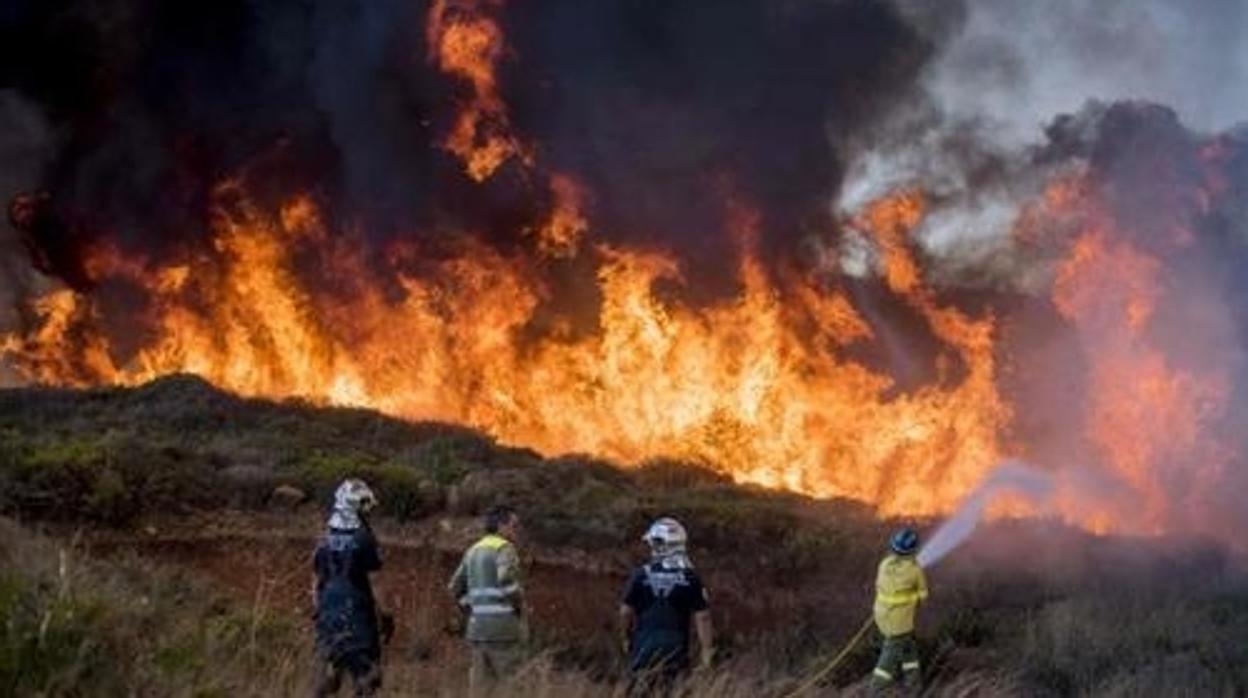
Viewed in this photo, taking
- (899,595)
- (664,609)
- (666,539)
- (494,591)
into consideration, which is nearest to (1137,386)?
(899,595)

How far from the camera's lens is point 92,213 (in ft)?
153

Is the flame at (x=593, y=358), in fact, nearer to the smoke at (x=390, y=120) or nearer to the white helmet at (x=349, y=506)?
the smoke at (x=390, y=120)

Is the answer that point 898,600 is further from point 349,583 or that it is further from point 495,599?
point 349,583

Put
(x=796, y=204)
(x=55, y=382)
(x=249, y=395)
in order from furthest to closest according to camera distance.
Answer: (x=55, y=382) < (x=796, y=204) < (x=249, y=395)

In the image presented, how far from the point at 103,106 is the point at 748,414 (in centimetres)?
2378

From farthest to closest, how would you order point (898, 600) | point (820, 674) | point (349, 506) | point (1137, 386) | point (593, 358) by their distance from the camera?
point (593, 358) < point (1137, 386) < point (898, 600) < point (820, 674) < point (349, 506)

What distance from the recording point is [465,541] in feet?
82.0

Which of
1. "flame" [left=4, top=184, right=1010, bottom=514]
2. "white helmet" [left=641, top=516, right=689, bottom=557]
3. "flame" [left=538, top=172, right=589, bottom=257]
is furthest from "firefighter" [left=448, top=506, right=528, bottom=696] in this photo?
"flame" [left=538, top=172, right=589, bottom=257]

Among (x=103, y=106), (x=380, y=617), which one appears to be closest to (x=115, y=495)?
(x=380, y=617)

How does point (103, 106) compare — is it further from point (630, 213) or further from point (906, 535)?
point (906, 535)

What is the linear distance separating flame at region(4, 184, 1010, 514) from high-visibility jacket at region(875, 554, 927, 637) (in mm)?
19880

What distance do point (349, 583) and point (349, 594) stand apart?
0.08 meters

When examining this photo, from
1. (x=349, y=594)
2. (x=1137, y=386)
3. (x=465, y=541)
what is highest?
(x=1137, y=386)

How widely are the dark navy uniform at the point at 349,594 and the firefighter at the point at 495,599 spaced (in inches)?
28.0
